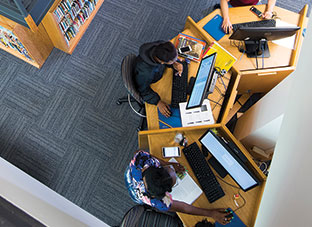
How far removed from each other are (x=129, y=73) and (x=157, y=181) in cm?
91

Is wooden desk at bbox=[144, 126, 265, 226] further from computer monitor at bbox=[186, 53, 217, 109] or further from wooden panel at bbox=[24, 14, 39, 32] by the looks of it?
wooden panel at bbox=[24, 14, 39, 32]

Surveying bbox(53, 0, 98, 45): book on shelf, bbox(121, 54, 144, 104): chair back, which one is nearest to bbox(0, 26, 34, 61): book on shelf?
bbox(53, 0, 98, 45): book on shelf

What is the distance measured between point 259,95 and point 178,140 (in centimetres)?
129

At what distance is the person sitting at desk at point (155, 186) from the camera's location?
5.73 ft

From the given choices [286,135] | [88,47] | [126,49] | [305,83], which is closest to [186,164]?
[286,135]

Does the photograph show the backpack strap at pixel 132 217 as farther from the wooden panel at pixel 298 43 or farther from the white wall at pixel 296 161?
the wooden panel at pixel 298 43

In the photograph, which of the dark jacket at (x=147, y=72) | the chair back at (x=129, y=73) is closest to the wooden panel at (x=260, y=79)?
the dark jacket at (x=147, y=72)

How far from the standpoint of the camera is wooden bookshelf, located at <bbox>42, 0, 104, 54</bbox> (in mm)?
2553

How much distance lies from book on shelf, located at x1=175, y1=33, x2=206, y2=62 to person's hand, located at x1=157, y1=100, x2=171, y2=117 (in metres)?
0.53

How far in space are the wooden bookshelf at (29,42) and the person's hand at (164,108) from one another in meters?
1.57

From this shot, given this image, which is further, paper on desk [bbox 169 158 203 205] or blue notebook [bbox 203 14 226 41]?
blue notebook [bbox 203 14 226 41]

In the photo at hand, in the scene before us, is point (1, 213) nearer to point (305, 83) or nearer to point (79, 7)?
point (305, 83)

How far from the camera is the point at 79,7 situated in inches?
116

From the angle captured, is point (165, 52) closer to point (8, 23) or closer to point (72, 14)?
point (72, 14)
